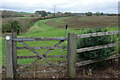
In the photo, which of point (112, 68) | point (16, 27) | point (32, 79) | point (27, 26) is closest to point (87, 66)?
point (112, 68)

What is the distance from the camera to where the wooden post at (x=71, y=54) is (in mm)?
4293

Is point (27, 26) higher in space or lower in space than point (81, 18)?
lower

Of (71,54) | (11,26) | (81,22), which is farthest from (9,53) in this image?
(81,22)

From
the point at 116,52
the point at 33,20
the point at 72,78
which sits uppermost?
the point at 33,20

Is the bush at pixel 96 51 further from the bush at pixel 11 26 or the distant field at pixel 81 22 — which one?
the distant field at pixel 81 22

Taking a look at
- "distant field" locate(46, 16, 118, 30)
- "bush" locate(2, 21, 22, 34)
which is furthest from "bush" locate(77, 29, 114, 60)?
"distant field" locate(46, 16, 118, 30)

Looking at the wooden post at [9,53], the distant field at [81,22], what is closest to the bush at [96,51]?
the wooden post at [9,53]

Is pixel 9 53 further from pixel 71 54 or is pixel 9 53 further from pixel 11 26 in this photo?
pixel 11 26

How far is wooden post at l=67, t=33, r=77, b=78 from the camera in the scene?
14.1 ft

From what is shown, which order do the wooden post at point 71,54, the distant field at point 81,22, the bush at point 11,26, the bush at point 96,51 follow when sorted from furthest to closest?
the distant field at point 81,22, the bush at point 11,26, the bush at point 96,51, the wooden post at point 71,54

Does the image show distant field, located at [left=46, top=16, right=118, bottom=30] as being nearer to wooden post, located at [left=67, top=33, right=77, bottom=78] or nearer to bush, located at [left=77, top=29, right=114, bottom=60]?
bush, located at [left=77, top=29, right=114, bottom=60]

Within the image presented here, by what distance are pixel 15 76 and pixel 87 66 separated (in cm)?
268

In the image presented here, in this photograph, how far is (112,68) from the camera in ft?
17.3

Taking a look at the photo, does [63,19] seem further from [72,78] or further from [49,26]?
[72,78]
